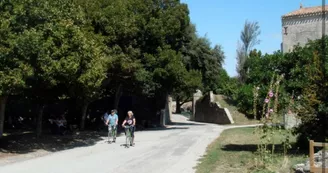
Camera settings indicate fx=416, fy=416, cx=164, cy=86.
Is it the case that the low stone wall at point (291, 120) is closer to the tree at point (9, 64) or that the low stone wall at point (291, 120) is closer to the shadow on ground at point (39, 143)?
the shadow on ground at point (39, 143)

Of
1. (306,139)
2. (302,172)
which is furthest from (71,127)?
(302,172)

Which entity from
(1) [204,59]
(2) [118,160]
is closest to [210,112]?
(1) [204,59]

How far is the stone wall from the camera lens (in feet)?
171

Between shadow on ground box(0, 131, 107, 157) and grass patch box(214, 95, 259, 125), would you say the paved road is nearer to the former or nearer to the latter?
shadow on ground box(0, 131, 107, 157)

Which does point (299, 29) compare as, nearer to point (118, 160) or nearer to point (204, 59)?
point (204, 59)

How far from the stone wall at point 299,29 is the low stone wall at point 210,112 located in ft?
40.2

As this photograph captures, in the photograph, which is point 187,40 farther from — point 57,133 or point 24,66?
point 24,66

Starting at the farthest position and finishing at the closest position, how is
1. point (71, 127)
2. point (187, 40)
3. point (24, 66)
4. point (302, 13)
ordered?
point (302, 13) < point (187, 40) < point (71, 127) < point (24, 66)

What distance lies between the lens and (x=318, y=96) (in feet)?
43.5

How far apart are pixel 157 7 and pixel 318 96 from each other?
20.5 metres

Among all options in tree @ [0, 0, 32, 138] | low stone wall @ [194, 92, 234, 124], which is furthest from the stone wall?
tree @ [0, 0, 32, 138]

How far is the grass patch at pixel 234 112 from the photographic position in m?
42.9

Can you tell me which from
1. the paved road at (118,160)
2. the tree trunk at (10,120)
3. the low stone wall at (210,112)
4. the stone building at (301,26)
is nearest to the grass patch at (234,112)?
the low stone wall at (210,112)

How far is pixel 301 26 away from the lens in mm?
54188
